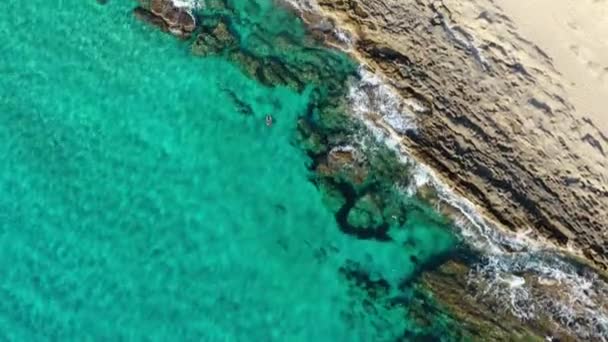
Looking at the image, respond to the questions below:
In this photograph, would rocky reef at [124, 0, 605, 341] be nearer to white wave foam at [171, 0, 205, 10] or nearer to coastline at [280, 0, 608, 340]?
coastline at [280, 0, 608, 340]

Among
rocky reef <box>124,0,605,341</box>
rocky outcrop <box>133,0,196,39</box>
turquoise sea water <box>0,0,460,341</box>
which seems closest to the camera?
rocky reef <box>124,0,605,341</box>

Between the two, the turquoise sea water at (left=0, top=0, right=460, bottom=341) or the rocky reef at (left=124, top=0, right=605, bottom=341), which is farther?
the turquoise sea water at (left=0, top=0, right=460, bottom=341)

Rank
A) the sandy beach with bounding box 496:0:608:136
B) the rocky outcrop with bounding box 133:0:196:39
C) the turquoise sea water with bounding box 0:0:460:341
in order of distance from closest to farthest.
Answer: the sandy beach with bounding box 496:0:608:136
the turquoise sea water with bounding box 0:0:460:341
the rocky outcrop with bounding box 133:0:196:39

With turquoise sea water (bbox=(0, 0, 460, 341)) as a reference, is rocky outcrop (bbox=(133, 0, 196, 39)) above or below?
above

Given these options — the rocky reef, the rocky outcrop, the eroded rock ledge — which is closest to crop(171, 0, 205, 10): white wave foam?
the rocky outcrop

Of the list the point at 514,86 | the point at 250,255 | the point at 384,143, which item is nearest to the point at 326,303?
the point at 250,255

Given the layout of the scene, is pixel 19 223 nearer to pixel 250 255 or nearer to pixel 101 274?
pixel 101 274

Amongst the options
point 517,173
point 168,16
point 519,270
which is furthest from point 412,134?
point 168,16

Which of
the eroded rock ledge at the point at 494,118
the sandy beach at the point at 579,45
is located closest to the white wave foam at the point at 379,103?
the eroded rock ledge at the point at 494,118
